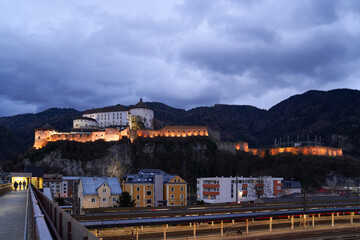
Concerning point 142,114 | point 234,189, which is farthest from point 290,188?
point 142,114

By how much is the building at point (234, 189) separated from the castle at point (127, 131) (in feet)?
138

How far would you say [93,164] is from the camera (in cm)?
8969

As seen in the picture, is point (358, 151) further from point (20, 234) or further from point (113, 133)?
point (20, 234)

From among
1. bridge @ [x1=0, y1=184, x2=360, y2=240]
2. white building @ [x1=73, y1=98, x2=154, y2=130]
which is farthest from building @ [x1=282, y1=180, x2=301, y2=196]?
white building @ [x1=73, y1=98, x2=154, y2=130]

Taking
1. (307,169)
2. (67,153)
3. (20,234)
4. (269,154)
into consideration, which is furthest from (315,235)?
(269,154)

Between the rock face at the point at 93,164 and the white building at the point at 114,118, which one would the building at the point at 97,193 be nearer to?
the rock face at the point at 93,164

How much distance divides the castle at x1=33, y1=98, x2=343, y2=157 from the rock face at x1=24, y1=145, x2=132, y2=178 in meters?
6.72

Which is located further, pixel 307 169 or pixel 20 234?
pixel 307 169

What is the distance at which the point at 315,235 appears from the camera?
1020 inches

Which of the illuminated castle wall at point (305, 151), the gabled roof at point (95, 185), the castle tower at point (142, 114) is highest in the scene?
the castle tower at point (142, 114)

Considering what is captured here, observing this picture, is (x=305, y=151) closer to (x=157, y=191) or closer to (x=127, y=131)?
(x=127, y=131)

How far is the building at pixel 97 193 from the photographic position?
51000 mm

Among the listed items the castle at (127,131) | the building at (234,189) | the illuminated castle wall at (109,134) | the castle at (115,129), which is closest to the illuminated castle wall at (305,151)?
the castle at (127,131)

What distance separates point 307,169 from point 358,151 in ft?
244
